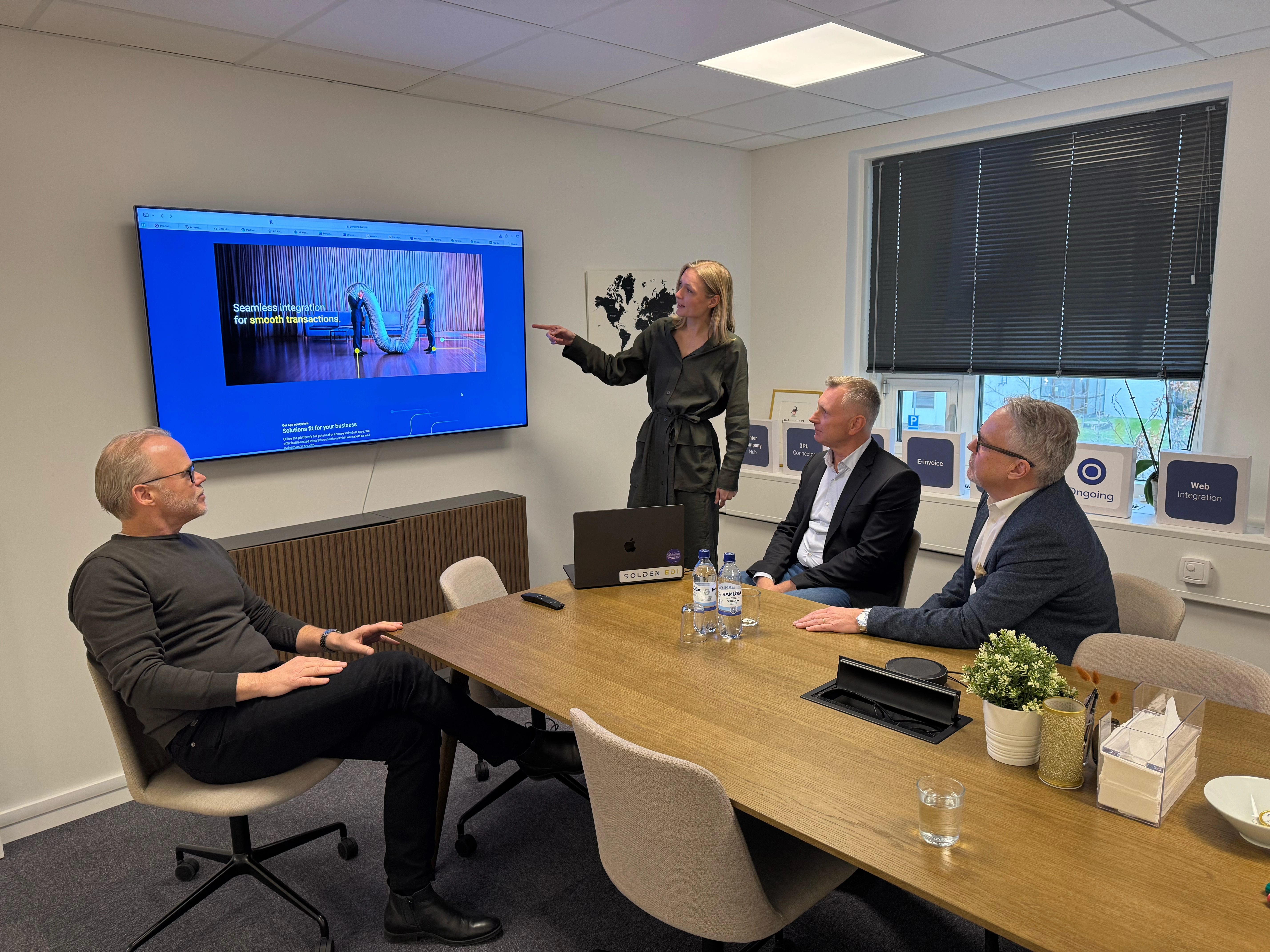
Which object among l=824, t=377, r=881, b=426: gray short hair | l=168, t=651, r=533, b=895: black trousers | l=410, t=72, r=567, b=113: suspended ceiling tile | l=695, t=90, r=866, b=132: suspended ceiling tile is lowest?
l=168, t=651, r=533, b=895: black trousers

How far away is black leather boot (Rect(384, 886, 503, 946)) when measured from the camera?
225 cm

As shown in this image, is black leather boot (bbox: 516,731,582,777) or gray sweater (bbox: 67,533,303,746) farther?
black leather boot (bbox: 516,731,582,777)

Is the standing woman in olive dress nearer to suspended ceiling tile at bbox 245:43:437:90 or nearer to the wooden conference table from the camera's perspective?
suspended ceiling tile at bbox 245:43:437:90

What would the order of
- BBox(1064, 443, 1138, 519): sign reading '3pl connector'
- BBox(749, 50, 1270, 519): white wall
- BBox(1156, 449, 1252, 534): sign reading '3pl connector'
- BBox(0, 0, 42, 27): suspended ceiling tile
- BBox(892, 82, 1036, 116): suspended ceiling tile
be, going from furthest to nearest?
BBox(892, 82, 1036, 116): suspended ceiling tile
BBox(1064, 443, 1138, 519): sign reading '3pl connector'
BBox(749, 50, 1270, 519): white wall
BBox(1156, 449, 1252, 534): sign reading '3pl connector'
BBox(0, 0, 42, 27): suspended ceiling tile

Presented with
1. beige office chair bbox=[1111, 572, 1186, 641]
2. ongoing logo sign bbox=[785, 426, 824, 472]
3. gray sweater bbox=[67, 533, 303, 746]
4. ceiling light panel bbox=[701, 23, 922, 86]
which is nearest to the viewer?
gray sweater bbox=[67, 533, 303, 746]

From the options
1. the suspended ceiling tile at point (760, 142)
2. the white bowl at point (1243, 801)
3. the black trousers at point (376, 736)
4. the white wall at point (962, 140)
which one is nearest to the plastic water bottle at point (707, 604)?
the black trousers at point (376, 736)

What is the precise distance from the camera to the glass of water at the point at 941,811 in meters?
1.37

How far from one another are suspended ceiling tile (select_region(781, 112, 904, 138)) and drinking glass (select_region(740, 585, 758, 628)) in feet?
9.65

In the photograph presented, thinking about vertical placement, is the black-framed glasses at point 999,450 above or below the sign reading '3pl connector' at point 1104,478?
Result: above

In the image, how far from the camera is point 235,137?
130 inches

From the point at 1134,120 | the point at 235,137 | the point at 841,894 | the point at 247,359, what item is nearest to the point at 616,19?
the point at 235,137

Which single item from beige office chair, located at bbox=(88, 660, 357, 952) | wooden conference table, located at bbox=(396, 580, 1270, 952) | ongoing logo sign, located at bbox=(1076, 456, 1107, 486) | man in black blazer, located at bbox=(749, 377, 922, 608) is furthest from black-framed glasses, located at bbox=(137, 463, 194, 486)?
ongoing logo sign, located at bbox=(1076, 456, 1107, 486)

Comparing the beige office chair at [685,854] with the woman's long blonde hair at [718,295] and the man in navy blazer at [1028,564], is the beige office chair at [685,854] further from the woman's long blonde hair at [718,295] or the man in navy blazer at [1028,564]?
the woman's long blonde hair at [718,295]

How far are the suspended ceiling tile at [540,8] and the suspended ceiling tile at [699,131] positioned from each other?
166 centimetres
